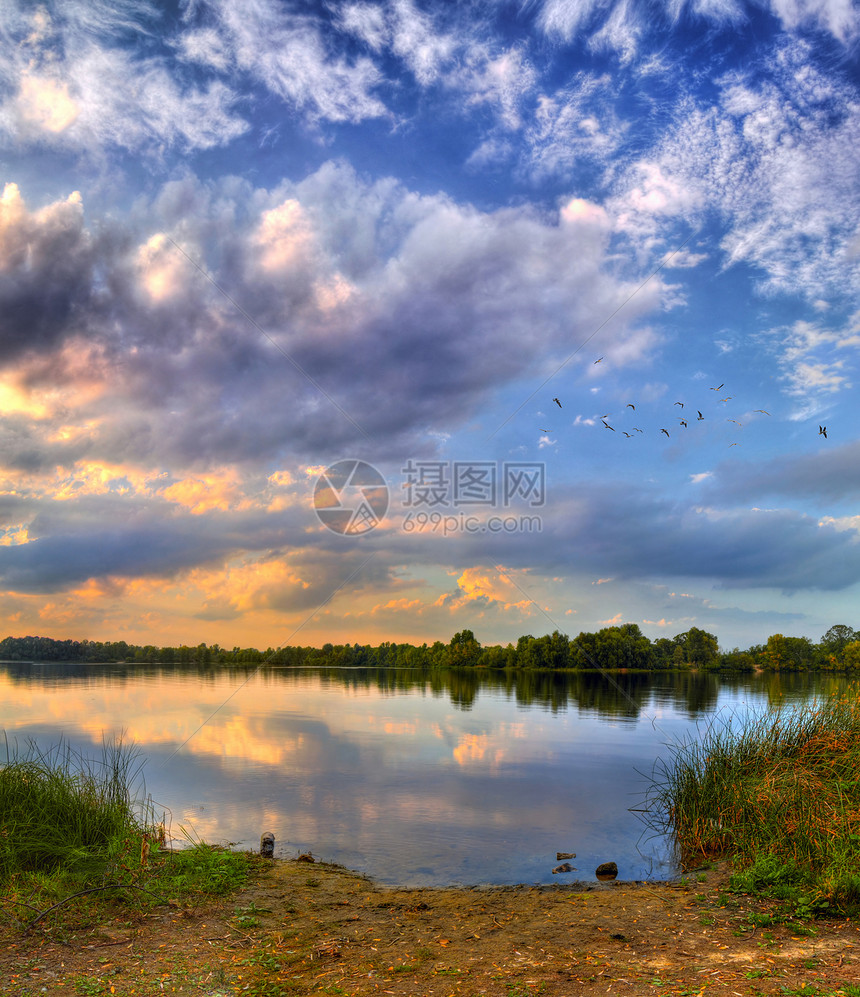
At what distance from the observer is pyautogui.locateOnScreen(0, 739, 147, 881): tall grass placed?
9883 mm

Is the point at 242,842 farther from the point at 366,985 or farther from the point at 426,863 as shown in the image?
the point at 366,985

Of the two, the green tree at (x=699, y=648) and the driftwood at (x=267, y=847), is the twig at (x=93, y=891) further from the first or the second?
the green tree at (x=699, y=648)

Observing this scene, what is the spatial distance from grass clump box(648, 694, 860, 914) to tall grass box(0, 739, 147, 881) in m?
10.1

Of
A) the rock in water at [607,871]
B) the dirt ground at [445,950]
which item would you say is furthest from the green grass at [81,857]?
the rock in water at [607,871]

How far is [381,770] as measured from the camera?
87.4 feet

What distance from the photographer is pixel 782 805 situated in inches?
435

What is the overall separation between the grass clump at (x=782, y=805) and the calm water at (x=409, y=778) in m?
1.38

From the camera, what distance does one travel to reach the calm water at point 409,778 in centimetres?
1527

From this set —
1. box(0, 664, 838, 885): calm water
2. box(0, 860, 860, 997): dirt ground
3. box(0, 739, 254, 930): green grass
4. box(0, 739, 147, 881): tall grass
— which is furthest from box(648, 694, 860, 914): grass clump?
box(0, 739, 147, 881): tall grass

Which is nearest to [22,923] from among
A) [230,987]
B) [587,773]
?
[230,987]

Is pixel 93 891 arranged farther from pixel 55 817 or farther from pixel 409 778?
pixel 409 778

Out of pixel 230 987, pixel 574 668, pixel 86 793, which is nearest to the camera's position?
pixel 230 987

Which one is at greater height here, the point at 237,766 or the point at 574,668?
the point at 237,766

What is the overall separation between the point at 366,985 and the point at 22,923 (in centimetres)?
448
